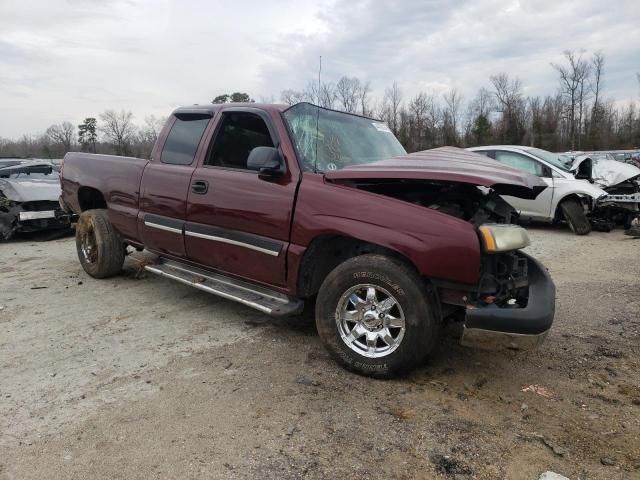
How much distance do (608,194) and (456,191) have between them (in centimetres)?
763

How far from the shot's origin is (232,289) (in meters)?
4.16

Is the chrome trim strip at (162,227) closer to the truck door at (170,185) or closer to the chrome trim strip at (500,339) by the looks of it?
the truck door at (170,185)

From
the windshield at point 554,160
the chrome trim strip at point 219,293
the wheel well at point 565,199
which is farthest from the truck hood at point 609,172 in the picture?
the chrome trim strip at point 219,293

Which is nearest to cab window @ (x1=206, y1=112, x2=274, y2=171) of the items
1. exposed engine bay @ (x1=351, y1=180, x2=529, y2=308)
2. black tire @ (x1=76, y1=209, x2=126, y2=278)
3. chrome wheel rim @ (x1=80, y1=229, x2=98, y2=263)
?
exposed engine bay @ (x1=351, y1=180, x2=529, y2=308)

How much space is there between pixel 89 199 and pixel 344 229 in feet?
13.4

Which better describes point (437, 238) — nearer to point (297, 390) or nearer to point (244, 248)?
point (297, 390)

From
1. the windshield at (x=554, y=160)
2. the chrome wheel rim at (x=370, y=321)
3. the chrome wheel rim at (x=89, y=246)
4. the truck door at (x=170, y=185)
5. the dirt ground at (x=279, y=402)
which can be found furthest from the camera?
the windshield at (x=554, y=160)

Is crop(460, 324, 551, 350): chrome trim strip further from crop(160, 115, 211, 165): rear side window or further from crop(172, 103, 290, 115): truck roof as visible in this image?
crop(160, 115, 211, 165): rear side window

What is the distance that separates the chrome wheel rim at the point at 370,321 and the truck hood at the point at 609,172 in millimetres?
7798

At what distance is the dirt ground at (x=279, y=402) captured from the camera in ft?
7.98

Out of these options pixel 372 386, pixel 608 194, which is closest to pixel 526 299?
pixel 372 386

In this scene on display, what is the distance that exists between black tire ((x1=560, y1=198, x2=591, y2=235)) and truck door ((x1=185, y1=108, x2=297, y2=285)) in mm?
7644

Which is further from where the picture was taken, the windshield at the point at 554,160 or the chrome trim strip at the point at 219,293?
the windshield at the point at 554,160

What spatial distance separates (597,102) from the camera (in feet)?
207
